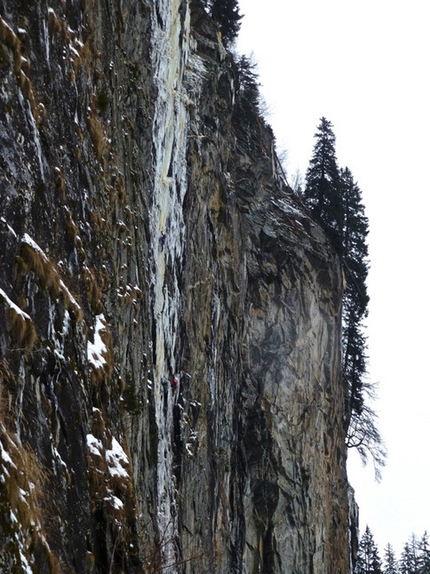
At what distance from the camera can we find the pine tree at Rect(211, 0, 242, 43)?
3978 centimetres

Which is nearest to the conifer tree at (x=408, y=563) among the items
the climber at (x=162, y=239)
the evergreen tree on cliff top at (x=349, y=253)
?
the evergreen tree on cliff top at (x=349, y=253)

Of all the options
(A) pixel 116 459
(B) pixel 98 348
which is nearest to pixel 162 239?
(B) pixel 98 348

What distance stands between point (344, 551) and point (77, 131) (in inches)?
1164

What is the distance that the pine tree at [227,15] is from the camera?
39.8 metres

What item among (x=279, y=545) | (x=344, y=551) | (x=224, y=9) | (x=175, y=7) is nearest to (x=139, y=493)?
(x=175, y=7)

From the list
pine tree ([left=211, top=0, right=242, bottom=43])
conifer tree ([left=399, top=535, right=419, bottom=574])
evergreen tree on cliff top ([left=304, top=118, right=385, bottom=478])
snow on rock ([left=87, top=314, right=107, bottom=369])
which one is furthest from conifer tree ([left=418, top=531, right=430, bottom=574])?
snow on rock ([left=87, top=314, right=107, bottom=369])

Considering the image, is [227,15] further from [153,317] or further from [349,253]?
[153,317]

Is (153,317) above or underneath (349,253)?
underneath

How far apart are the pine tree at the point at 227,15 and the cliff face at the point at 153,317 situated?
5.77 m

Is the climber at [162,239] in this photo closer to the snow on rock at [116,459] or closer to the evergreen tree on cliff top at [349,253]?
the snow on rock at [116,459]

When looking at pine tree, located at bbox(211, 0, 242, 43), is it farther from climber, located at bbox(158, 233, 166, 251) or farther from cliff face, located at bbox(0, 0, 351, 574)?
climber, located at bbox(158, 233, 166, 251)

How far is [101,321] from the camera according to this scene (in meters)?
11.7

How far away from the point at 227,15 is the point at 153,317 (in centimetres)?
2613

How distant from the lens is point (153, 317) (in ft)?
60.2
